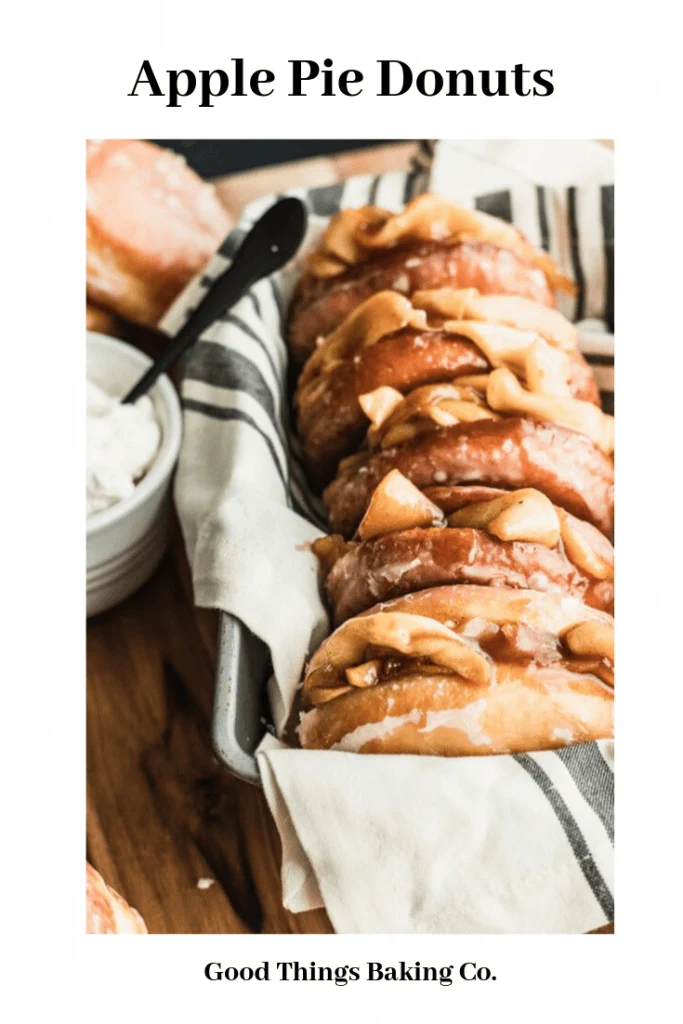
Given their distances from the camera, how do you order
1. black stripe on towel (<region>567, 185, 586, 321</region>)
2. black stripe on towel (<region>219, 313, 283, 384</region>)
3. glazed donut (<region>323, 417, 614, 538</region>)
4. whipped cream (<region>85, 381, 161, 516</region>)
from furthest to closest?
1. black stripe on towel (<region>567, 185, 586, 321</region>)
2. black stripe on towel (<region>219, 313, 283, 384</region>)
3. whipped cream (<region>85, 381, 161, 516</region>)
4. glazed donut (<region>323, 417, 614, 538</region>)

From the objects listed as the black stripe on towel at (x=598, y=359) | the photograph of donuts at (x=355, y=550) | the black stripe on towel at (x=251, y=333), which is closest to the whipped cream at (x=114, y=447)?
the photograph of donuts at (x=355, y=550)

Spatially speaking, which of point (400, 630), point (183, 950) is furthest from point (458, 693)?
point (183, 950)

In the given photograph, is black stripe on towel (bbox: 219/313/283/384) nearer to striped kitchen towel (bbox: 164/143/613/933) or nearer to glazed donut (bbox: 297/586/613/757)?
striped kitchen towel (bbox: 164/143/613/933)

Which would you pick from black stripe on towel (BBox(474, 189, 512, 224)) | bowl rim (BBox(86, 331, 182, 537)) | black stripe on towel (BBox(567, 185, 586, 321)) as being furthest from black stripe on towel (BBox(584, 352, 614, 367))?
bowl rim (BBox(86, 331, 182, 537))

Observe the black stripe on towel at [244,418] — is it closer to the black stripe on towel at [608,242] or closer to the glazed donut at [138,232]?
the glazed donut at [138,232]
